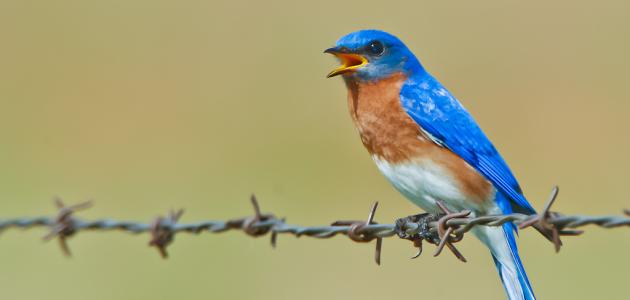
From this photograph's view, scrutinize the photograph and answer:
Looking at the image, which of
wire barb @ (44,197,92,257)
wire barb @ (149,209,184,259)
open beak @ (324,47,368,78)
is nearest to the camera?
wire barb @ (149,209,184,259)

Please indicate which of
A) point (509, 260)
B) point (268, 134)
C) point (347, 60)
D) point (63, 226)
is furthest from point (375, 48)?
point (268, 134)

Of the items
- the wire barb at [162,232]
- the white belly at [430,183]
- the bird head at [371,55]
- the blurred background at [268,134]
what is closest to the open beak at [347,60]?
the bird head at [371,55]

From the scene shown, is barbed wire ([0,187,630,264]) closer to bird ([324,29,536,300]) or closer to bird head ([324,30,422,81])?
bird ([324,29,536,300])

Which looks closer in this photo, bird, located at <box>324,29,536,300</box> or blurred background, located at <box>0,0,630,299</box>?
bird, located at <box>324,29,536,300</box>

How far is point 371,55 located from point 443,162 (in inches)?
33.6

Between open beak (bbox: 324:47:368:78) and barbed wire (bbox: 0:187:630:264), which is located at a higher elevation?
open beak (bbox: 324:47:368:78)

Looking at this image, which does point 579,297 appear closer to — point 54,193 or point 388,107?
point 388,107

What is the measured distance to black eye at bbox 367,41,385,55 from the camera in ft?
20.2

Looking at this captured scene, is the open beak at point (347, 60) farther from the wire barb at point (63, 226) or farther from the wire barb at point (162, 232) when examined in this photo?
the wire barb at point (63, 226)

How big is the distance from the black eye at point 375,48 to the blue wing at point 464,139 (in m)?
0.38

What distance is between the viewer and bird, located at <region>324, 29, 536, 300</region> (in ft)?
18.4

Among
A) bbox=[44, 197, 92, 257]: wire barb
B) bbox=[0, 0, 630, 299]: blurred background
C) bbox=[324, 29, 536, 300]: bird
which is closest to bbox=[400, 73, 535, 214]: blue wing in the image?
bbox=[324, 29, 536, 300]: bird

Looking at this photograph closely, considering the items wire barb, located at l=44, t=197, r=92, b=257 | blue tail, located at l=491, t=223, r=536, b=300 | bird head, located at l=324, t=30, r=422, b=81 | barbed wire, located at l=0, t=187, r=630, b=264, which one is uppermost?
bird head, located at l=324, t=30, r=422, b=81

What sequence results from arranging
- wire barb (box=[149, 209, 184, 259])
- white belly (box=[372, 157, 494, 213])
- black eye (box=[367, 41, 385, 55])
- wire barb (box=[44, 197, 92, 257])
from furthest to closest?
black eye (box=[367, 41, 385, 55]), white belly (box=[372, 157, 494, 213]), wire barb (box=[44, 197, 92, 257]), wire barb (box=[149, 209, 184, 259])
